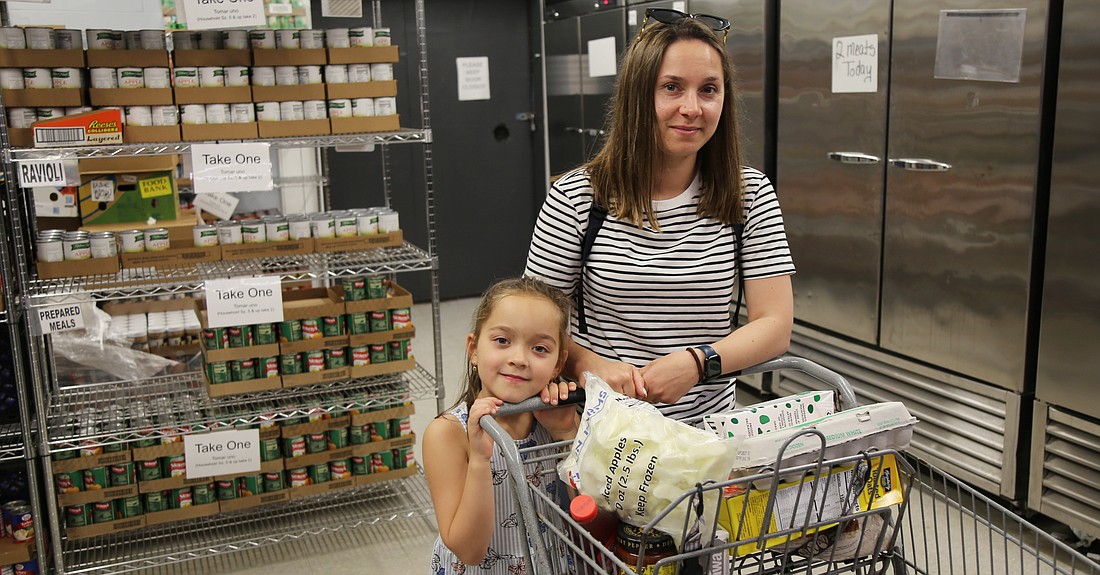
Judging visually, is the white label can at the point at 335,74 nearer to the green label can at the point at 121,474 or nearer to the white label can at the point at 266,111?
the white label can at the point at 266,111

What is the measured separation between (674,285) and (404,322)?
5.97 ft

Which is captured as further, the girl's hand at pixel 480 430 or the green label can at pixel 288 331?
the green label can at pixel 288 331

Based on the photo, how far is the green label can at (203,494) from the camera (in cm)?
329

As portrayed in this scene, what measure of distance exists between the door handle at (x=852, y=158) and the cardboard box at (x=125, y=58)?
8.11ft

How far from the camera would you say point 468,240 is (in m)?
6.80

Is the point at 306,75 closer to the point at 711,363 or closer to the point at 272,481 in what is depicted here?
the point at 272,481

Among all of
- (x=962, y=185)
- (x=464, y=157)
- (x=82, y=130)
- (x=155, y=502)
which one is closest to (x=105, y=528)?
(x=155, y=502)

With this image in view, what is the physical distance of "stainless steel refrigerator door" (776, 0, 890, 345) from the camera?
362 cm

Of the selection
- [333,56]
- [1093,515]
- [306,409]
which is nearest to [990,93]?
[1093,515]

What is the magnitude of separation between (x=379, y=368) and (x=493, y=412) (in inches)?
78.3

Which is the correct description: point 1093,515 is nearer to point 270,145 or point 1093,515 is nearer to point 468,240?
point 270,145

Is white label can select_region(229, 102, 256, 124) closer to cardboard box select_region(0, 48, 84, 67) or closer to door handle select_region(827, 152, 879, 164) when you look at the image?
cardboard box select_region(0, 48, 84, 67)

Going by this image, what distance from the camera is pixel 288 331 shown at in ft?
10.7

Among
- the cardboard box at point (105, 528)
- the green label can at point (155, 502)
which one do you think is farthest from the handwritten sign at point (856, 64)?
the cardboard box at point (105, 528)
